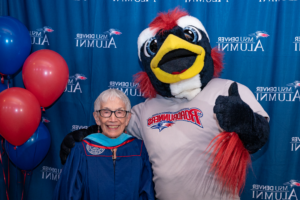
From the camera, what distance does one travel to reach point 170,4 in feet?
7.32

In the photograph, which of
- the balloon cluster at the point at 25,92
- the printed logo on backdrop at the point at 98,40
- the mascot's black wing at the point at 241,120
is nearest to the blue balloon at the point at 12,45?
the balloon cluster at the point at 25,92

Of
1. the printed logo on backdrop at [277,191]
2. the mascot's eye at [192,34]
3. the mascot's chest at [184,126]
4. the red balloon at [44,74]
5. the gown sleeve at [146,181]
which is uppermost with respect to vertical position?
the mascot's eye at [192,34]

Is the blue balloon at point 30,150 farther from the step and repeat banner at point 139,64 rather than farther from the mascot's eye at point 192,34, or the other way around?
the mascot's eye at point 192,34

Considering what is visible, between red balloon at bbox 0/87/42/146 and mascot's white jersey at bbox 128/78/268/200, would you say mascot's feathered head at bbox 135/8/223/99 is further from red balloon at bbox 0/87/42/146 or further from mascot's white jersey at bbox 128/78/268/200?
red balloon at bbox 0/87/42/146

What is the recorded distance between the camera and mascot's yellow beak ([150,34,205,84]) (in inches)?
56.1

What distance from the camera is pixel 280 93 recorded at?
2143mm

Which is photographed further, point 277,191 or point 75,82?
point 75,82

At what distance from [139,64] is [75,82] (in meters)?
0.73

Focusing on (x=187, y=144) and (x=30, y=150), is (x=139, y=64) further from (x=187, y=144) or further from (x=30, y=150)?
(x=30, y=150)

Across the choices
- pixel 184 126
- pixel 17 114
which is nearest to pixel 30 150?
pixel 17 114

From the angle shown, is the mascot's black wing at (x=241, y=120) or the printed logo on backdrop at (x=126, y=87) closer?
the mascot's black wing at (x=241, y=120)

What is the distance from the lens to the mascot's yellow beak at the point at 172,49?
1.42 m

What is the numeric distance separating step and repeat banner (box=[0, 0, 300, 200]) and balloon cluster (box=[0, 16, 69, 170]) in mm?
373

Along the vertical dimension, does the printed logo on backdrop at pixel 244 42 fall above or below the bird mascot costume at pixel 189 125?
above
